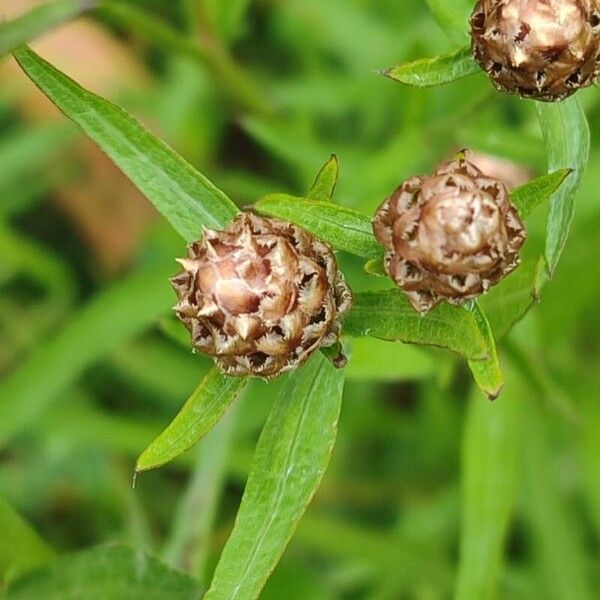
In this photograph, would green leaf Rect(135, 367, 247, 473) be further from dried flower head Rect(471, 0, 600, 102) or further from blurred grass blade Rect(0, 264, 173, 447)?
blurred grass blade Rect(0, 264, 173, 447)

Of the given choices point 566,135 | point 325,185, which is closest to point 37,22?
point 325,185

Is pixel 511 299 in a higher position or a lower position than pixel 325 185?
lower

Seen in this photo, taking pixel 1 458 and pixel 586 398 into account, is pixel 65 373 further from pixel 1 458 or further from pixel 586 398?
pixel 586 398

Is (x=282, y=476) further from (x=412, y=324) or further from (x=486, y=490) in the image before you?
(x=486, y=490)

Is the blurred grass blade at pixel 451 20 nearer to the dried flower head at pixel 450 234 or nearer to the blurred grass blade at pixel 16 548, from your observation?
the dried flower head at pixel 450 234

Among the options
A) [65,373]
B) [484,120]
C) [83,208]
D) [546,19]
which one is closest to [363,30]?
[484,120]

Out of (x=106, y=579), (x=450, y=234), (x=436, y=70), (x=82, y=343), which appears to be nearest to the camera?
(x=450, y=234)

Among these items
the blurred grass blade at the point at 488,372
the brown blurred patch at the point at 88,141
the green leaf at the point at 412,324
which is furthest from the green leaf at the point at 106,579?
the brown blurred patch at the point at 88,141
